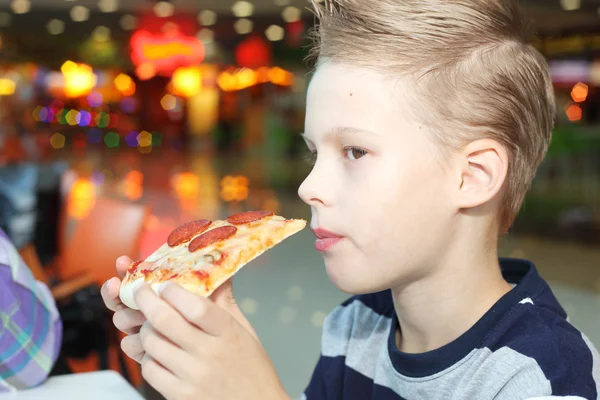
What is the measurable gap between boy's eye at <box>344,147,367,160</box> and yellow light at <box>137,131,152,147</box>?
79.7ft

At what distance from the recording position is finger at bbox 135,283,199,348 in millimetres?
749

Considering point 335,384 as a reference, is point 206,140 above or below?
below

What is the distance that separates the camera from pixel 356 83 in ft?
3.12

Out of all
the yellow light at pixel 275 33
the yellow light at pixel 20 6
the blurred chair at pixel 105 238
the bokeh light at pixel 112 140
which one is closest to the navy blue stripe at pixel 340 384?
the blurred chair at pixel 105 238

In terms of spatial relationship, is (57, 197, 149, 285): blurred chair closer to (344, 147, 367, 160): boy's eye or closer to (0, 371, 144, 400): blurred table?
(0, 371, 144, 400): blurred table

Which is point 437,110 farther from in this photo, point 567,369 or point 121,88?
point 121,88

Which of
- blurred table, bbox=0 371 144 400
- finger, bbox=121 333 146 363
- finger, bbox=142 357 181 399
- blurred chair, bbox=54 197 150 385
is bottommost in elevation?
blurred chair, bbox=54 197 150 385

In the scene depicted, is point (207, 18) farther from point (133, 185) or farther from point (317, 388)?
point (317, 388)

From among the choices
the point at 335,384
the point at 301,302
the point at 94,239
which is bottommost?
the point at 301,302

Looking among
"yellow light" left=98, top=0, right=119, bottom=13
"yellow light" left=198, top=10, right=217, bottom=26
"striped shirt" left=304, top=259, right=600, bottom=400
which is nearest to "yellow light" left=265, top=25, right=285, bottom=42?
"yellow light" left=198, top=10, right=217, bottom=26

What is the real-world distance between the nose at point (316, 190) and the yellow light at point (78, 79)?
76.5 ft

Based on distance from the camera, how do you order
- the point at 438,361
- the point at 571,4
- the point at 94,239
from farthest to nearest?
the point at 571,4 < the point at 94,239 < the point at 438,361

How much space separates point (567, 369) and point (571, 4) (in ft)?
36.6

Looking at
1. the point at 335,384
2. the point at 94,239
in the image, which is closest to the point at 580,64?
the point at 94,239
